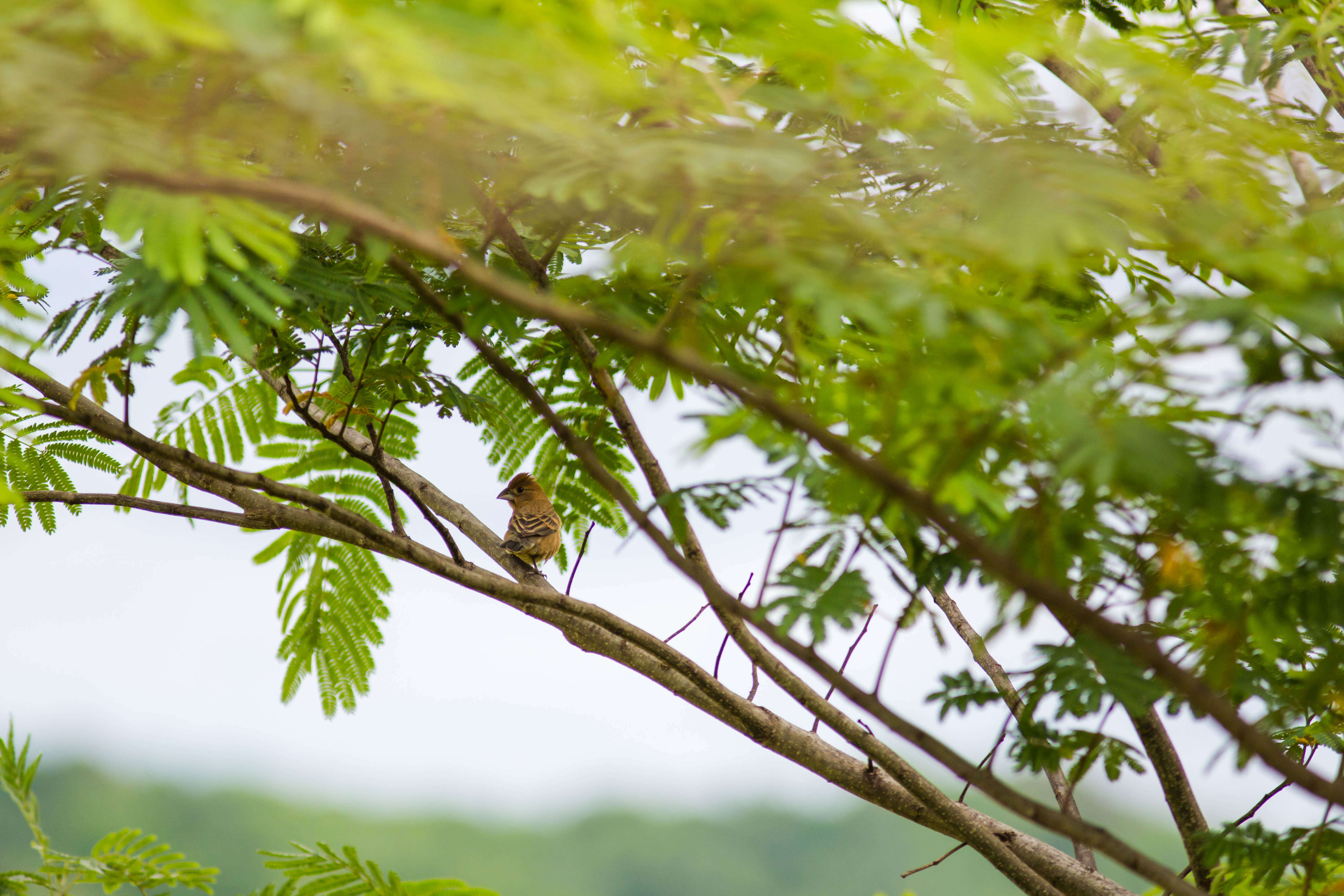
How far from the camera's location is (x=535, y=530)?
4609 millimetres

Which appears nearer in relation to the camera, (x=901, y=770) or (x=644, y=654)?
(x=901, y=770)

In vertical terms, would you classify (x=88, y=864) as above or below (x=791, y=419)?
below

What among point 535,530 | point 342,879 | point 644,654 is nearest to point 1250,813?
point 644,654

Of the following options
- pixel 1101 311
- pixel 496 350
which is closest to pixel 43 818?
pixel 496 350

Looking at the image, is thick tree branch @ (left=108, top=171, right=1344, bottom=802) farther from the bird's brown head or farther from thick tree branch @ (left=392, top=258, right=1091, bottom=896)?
the bird's brown head

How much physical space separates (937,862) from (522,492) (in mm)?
3094

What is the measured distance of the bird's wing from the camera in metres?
4.59

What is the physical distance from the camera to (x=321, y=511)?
2.29 meters

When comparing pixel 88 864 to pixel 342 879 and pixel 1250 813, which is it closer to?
pixel 342 879

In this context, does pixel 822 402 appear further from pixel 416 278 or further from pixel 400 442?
pixel 400 442

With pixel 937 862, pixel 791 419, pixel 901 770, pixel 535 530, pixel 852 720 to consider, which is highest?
pixel 535 530

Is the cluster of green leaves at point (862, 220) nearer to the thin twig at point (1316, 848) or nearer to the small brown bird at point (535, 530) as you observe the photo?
the thin twig at point (1316, 848)

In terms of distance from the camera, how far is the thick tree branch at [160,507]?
8.01 feet

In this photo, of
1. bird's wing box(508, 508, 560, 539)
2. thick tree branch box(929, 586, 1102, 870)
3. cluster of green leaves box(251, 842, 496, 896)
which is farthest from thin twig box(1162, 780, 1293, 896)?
bird's wing box(508, 508, 560, 539)
